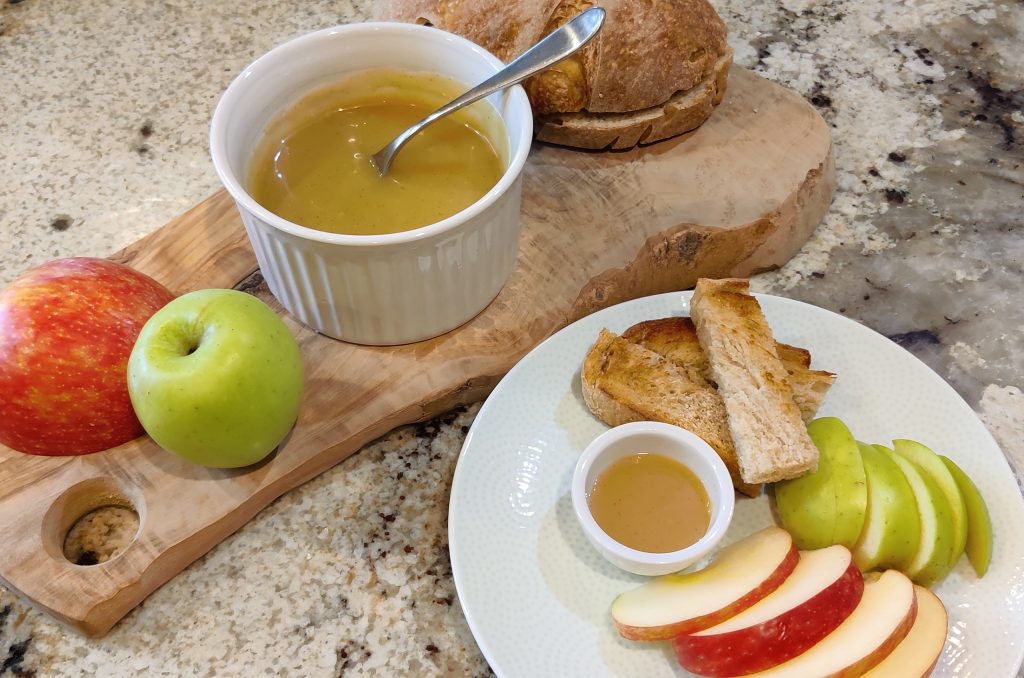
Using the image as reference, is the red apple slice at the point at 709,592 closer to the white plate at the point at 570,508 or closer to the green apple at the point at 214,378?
the white plate at the point at 570,508

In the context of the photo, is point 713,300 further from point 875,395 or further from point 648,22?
point 648,22

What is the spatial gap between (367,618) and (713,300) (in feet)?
2.47

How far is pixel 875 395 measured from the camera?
139 cm

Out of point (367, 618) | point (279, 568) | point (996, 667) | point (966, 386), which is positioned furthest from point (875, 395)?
point (279, 568)

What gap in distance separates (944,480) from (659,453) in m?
0.42

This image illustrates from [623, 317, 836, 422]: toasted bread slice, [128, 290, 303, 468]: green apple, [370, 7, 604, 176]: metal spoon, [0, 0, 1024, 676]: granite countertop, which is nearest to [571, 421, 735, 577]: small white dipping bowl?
[623, 317, 836, 422]: toasted bread slice

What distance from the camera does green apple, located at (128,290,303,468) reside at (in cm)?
114

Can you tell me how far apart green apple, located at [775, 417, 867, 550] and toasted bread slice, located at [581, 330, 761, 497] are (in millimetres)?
69

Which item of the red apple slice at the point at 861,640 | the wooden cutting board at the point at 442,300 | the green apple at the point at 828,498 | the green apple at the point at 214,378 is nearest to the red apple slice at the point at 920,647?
the red apple slice at the point at 861,640

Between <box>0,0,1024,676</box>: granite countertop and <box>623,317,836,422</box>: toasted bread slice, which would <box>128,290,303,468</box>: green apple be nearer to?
<box>0,0,1024,676</box>: granite countertop

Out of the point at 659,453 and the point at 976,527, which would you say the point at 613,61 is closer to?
the point at 659,453

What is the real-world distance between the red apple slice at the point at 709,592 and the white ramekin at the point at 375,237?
1.83ft

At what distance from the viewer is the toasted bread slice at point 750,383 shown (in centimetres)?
123

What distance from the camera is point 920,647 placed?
1.09 m
